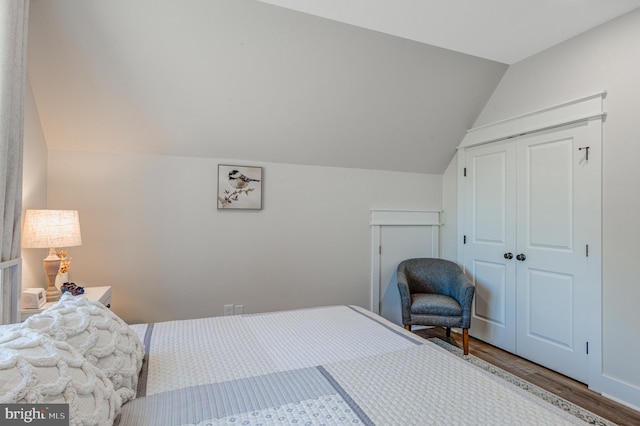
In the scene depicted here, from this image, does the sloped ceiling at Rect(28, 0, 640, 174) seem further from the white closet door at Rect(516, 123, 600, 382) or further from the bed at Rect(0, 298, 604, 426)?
the bed at Rect(0, 298, 604, 426)

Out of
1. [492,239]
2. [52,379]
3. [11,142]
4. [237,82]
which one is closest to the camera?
[52,379]

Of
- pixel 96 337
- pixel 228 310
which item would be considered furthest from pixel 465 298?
pixel 96 337

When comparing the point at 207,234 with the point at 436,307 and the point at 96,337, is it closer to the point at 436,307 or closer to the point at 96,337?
the point at 96,337

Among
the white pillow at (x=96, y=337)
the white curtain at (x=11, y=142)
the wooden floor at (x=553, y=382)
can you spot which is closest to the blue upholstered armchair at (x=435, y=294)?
the wooden floor at (x=553, y=382)

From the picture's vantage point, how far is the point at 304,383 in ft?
3.68

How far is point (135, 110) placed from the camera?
2.42 m

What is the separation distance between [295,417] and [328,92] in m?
2.40

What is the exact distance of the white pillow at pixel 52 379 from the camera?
0.71 meters

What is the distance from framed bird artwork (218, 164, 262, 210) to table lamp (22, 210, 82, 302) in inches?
42.0

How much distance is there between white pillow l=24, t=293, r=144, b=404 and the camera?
3.28ft

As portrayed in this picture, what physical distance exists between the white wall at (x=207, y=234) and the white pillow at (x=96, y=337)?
153 centimetres

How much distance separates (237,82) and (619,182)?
2.80m

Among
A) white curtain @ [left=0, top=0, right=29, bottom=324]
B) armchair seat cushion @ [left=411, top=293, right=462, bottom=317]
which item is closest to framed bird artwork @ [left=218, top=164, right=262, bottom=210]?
white curtain @ [left=0, top=0, right=29, bottom=324]

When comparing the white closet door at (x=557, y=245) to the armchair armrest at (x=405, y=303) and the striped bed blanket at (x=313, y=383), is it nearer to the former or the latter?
the armchair armrest at (x=405, y=303)
